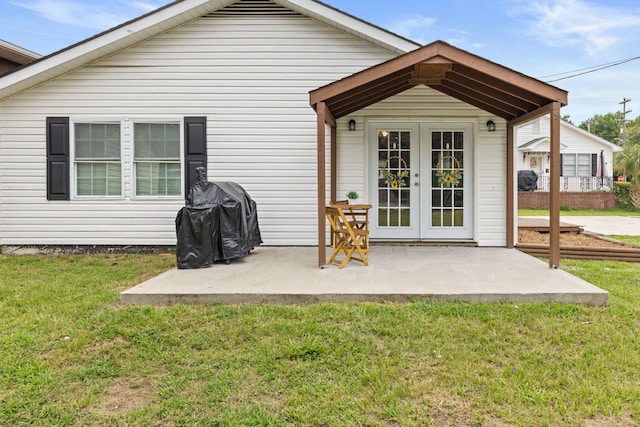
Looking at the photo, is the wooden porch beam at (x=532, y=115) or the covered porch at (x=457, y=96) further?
the wooden porch beam at (x=532, y=115)

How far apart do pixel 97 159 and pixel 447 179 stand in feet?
17.7

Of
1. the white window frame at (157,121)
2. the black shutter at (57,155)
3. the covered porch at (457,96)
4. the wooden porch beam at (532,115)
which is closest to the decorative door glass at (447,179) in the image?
the covered porch at (457,96)

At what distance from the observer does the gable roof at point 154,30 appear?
Result: 5.73 meters

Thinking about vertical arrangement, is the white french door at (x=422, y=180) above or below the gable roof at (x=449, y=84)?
below

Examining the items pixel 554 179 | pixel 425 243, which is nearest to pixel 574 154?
pixel 425 243

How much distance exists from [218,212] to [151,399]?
2.76 meters

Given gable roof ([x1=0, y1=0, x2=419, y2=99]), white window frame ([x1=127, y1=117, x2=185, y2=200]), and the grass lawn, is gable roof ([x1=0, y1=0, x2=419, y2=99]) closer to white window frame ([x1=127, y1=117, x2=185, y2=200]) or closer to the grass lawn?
white window frame ([x1=127, y1=117, x2=185, y2=200])

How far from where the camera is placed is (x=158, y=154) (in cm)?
625

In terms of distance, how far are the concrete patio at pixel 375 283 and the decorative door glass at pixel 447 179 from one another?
4.16 ft

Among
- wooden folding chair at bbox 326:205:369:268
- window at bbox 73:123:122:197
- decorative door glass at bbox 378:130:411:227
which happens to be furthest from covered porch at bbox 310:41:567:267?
window at bbox 73:123:122:197

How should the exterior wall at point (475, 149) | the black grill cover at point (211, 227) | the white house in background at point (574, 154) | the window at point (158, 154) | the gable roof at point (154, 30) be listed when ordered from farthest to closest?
the white house in background at point (574, 154) → the window at point (158, 154) → the exterior wall at point (475, 149) → the gable roof at point (154, 30) → the black grill cover at point (211, 227)

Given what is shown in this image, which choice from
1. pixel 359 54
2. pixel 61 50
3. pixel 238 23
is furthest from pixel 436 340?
pixel 61 50

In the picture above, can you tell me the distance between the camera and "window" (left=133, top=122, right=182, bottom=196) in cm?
625

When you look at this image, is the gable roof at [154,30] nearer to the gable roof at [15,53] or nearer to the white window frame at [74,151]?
the white window frame at [74,151]
